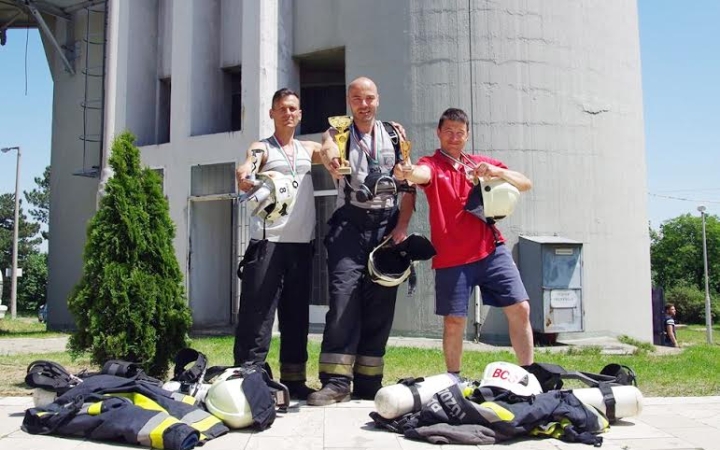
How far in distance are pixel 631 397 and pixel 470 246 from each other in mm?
1387

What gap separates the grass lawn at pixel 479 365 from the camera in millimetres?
5669

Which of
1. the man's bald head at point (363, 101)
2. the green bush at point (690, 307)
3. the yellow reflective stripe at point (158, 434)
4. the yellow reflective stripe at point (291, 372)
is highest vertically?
the man's bald head at point (363, 101)

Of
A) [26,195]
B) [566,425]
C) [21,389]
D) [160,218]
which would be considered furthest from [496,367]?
[26,195]

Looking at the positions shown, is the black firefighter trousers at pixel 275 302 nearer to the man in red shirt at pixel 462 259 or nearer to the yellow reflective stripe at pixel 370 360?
the yellow reflective stripe at pixel 370 360

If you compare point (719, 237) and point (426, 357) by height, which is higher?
point (719, 237)

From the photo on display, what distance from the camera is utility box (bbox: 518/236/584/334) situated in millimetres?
10797

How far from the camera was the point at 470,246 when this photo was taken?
178 inches

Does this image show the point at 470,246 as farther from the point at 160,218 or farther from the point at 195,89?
the point at 195,89

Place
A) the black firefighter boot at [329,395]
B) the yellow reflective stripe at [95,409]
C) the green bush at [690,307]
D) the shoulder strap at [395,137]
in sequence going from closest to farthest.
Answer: the yellow reflective stripe at [95,409]
the black firefighter boot at [329,395]
the shoulder strap at [395,137]
the green bush at [690,307]

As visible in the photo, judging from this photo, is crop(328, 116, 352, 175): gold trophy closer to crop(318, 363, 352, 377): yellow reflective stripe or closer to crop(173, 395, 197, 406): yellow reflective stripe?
crop(318, 363, 352, 377): yellow reflective stripe

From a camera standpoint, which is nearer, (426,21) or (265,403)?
(265,403)

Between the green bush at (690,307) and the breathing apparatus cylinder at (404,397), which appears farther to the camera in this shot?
the green bush at (690,307)

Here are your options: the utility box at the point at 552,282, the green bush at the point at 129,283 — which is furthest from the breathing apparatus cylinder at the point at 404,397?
the utility box at the point at 552,282

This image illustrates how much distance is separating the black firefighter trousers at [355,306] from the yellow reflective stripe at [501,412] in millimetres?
1168
